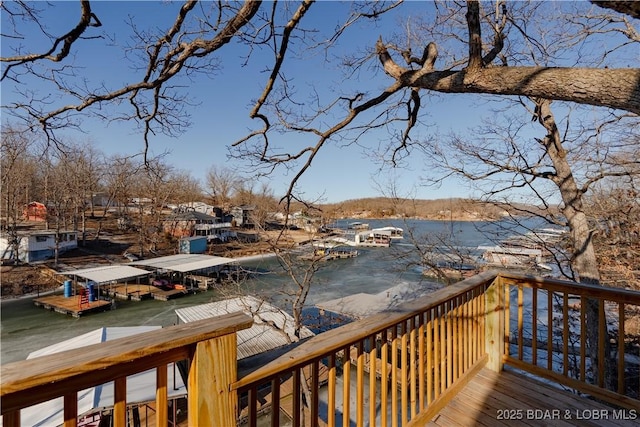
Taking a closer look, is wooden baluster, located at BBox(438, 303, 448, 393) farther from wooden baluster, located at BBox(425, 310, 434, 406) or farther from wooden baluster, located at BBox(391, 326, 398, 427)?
wooden baluster, located at BBox(391, 326, 398, 427)

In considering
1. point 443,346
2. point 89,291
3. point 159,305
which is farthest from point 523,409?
point 89,291

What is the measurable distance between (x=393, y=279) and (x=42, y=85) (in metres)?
16.3

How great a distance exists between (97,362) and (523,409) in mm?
2437

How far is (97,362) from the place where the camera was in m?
0.69

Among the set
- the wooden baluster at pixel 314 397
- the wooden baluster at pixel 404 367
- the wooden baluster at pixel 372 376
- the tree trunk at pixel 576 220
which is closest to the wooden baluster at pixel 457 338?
the wooden baluster at pixel 404 367

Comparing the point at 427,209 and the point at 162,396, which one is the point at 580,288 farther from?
the point at 427,209

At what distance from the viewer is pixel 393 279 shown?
17125mm

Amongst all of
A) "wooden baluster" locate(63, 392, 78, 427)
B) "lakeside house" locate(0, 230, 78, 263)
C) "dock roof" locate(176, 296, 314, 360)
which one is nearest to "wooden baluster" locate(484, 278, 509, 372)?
"wooden baluster" locate(63, 392, 78, 427)

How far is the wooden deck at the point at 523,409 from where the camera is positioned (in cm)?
192

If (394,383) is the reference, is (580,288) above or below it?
above

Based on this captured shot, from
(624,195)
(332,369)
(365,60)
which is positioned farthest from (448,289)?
(624,195)

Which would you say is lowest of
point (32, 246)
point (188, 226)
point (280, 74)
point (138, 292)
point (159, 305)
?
point (159, 305)

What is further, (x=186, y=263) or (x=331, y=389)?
(x=186, y=263)

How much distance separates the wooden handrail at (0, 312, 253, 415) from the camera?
598 millimetres
